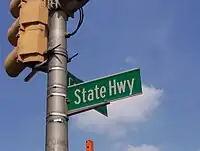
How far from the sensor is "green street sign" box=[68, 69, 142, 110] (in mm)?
4461

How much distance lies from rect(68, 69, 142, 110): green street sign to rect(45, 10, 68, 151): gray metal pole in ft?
0.50

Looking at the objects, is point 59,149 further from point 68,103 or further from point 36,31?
point 36,31

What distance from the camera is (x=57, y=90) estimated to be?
4395mm

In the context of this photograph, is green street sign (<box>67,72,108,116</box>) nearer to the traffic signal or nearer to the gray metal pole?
the gray metal pole

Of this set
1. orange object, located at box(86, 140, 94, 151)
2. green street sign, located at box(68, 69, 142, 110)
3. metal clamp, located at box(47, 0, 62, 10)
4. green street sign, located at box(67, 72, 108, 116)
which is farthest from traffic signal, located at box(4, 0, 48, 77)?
orange object, located at box(86, 140, 94, 151)

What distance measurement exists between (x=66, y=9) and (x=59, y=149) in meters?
1.59

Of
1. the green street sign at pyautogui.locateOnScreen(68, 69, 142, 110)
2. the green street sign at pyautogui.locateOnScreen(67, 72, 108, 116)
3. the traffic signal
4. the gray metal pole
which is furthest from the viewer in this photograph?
the green street sign at pyautogui.locateOnScreen(67, 72, 108, 116)

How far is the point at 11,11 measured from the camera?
518 cm

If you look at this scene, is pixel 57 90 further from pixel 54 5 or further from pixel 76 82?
pixel 54 5

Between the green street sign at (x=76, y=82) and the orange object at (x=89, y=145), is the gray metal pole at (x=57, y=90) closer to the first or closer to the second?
the green street sign at (x=76, y=82)

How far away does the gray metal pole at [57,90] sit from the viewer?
4.20m

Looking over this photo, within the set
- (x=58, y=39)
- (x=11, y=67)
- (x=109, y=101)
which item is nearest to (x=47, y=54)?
(x=58, y=39)

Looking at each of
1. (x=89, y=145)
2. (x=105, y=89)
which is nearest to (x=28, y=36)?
(x=105, y=89)

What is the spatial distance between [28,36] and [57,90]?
2.24 ft
